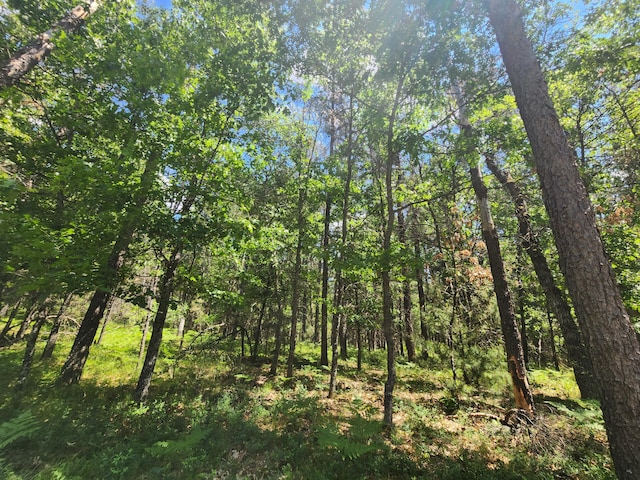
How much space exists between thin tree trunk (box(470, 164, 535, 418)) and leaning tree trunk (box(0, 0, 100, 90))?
1127 centimetres

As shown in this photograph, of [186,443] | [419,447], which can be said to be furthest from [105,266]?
[419,447]

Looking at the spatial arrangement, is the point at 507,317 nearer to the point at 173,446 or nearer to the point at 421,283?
the point at 173,446

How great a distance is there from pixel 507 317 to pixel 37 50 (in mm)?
13458

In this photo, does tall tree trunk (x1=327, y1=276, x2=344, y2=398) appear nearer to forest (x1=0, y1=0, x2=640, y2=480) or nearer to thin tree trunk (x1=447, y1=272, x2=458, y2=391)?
forest (x1=0, y1=0, x2=640, y2=480)

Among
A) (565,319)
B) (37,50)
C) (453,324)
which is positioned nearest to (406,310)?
(453,324)

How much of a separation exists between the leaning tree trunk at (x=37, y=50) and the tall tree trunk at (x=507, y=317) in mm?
11281

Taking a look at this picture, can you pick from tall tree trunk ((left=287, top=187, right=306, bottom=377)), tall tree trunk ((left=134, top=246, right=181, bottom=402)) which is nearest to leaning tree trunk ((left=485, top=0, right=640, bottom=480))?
tall tree trunk ((left=134, top=246, right=181, bottom=402))

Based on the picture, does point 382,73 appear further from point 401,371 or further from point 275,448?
point 401,371

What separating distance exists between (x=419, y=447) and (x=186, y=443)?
15.3 feet

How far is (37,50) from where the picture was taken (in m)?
6.47

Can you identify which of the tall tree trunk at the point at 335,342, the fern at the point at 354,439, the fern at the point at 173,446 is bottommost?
the fern at the point at 173,446

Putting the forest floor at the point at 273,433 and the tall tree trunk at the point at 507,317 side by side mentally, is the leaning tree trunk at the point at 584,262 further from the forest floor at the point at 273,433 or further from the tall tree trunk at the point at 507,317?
the tall tree trunk at the point at 507,317

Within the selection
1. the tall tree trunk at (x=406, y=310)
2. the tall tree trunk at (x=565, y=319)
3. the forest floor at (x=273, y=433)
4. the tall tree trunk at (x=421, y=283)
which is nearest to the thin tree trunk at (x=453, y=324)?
the forest floor at (x=273, y=433)

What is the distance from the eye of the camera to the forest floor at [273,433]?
4820 millimetres
